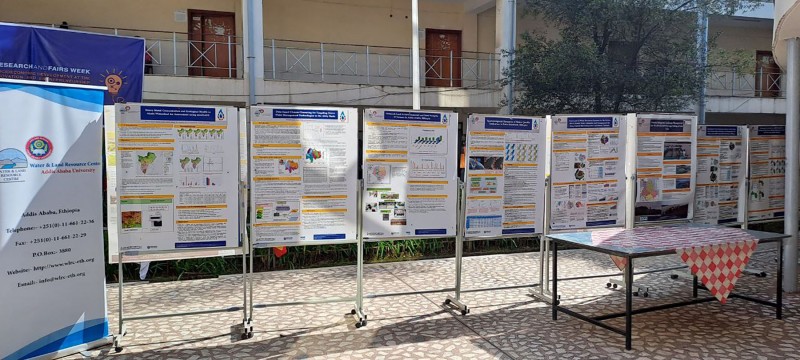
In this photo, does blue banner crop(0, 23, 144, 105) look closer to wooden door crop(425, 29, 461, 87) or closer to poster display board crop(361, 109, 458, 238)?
poster display board crop(361, 109, 458, 238)

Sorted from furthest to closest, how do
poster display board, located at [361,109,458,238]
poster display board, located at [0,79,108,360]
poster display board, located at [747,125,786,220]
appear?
poster display board, located at [747,125,786,220]
poster display board, located at [361,109,458,238]
poster display board, located at [0,79,108,360]

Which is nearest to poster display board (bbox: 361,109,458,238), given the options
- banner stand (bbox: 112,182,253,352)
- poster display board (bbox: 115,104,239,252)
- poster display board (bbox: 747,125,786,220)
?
banner stand (bbox: 112,182,253,352)

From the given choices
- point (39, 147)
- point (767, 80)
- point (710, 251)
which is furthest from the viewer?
point (767, 80)

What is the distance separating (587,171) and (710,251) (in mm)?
1439

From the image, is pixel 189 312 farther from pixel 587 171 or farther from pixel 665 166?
pixel 665 166

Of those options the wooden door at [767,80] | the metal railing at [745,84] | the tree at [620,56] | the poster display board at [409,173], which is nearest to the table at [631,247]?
the poster display board at [409,173]

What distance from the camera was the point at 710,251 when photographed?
414 centimetres

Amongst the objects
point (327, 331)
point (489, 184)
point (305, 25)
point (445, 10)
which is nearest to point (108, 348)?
point (327, 331)

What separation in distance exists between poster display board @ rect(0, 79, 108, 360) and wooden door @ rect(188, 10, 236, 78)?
29.7 ft

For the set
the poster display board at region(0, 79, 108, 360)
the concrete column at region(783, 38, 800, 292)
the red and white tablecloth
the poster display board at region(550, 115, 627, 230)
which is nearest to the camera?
the poster display board at region(0, 79, 108, 360)

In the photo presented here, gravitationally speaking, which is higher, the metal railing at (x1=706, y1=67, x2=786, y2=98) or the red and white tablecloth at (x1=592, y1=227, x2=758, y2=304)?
the metal railing at (x1=706, y1=67, x2=786, y2=98)

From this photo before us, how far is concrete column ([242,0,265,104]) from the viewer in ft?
34.4

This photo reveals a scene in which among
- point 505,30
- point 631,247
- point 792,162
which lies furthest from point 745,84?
point 631,247

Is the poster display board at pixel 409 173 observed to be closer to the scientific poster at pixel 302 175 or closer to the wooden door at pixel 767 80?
the scientific poster at pixel 302 175
